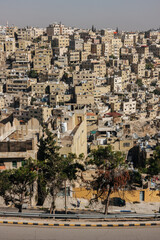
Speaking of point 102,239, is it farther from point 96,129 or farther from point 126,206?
point 96,129

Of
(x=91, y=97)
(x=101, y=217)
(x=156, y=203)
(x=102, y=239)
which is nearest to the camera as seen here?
(x=102, y=239)

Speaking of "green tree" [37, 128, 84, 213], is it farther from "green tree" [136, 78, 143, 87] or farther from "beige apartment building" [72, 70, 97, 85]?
"green tree" [136, 78, 143, 87]

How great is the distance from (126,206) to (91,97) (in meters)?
28.2

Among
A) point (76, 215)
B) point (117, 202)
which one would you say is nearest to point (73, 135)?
point (117, 202)

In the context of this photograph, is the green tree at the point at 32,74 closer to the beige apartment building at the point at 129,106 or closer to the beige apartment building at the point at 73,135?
the beige apartment building at the point at 129,106

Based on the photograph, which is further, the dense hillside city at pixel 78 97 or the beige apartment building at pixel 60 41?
the beige apartment building at pixel 60 41

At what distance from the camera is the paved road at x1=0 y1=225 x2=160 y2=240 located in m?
8.93

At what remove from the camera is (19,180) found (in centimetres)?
1191

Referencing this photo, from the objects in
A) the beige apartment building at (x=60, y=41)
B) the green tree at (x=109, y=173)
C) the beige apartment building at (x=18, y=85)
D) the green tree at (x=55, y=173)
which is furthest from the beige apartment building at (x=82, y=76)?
the green tree at (x=109, y=173)

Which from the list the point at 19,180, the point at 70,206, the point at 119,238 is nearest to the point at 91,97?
the point at 70,206

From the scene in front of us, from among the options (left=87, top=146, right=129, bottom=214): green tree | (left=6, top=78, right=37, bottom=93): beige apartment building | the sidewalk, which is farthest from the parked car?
(left=6, top=78, right=37, bottom=93): beige apartment building

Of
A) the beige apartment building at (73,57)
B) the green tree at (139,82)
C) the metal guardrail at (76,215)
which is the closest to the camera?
the metal guardrail at (76,215)

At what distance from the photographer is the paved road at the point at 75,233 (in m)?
8.93

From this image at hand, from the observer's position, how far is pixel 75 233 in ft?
30.1
